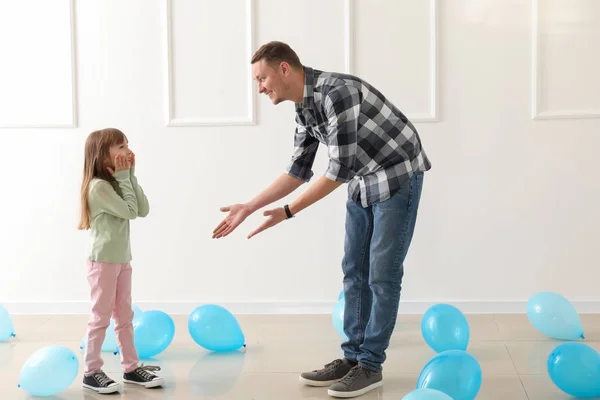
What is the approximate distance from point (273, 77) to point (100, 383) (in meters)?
1.32

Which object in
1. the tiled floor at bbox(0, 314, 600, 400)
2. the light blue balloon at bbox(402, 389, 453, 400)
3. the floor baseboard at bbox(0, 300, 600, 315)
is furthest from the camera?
the floor baseboard at bbox(0, 300, 600, 315)

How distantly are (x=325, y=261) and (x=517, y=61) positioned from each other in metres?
1.46

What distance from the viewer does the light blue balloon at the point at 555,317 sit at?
12.3ft

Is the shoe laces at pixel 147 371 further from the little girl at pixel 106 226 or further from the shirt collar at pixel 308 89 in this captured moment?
the shirt collar at pixel 308 89

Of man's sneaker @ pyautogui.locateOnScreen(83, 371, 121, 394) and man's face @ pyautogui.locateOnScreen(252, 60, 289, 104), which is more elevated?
man's face @ pyautogui.locateOnScreen(252, 60, 289, 104)

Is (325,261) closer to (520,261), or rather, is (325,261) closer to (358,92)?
(520,261)

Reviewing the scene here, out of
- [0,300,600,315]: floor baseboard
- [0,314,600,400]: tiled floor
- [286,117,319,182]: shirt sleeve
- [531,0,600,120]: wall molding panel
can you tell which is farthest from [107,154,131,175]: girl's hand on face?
[531,0,600,120]: wall molding panel

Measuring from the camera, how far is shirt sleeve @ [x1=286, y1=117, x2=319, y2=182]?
3.25m

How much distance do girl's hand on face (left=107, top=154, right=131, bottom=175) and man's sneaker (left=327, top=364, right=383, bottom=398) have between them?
114 cm

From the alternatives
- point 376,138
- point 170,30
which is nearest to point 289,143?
point 170,30

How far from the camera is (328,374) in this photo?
3.27m

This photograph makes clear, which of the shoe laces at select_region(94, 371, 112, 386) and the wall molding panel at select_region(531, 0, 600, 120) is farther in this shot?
the wall molding panel at select_region(531, 0, 600, 120)

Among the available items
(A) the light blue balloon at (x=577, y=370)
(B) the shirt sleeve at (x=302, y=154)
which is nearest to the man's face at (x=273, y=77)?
(B) the shirt sleeve at (x=302, y=154)

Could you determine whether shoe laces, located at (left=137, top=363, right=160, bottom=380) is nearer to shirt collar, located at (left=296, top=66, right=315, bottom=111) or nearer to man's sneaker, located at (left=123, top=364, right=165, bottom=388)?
man's sneaker, located at (left=123, top=364, right=165, bottom=388)
